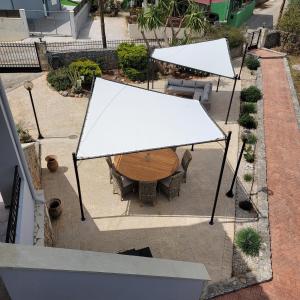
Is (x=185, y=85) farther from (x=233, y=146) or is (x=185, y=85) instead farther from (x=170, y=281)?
(x=170, y=281)

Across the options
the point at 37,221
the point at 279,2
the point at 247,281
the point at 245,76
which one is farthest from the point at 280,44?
the point at 37,221

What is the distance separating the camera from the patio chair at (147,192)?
30.6 ft

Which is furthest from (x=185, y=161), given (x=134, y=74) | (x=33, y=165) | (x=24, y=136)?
(x=134, y=74)

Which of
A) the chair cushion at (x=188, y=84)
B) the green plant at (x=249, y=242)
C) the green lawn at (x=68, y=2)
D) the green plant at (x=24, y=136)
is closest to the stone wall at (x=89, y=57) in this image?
the chair cushion at (x=188, y=84)

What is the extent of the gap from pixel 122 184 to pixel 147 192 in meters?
0.86

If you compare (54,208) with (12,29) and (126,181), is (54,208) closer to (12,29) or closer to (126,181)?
(126,181)

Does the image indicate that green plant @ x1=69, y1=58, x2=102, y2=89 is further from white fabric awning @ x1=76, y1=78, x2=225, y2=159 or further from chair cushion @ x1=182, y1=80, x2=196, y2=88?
white fabric awning @ x1=76, y1=78, x2=225, y2=159

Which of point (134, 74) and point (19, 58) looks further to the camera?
point (19, 58)

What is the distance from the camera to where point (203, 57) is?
1441 centimetres

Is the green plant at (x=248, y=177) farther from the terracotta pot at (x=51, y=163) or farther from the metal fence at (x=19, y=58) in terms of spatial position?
the metal fence at (x=19, y=58)

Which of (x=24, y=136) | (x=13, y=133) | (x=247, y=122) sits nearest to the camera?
(x=13, y=133)

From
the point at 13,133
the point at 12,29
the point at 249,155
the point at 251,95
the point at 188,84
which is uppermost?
the point at 13,133

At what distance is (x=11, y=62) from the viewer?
18.6 m

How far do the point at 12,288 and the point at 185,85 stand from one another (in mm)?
13968
